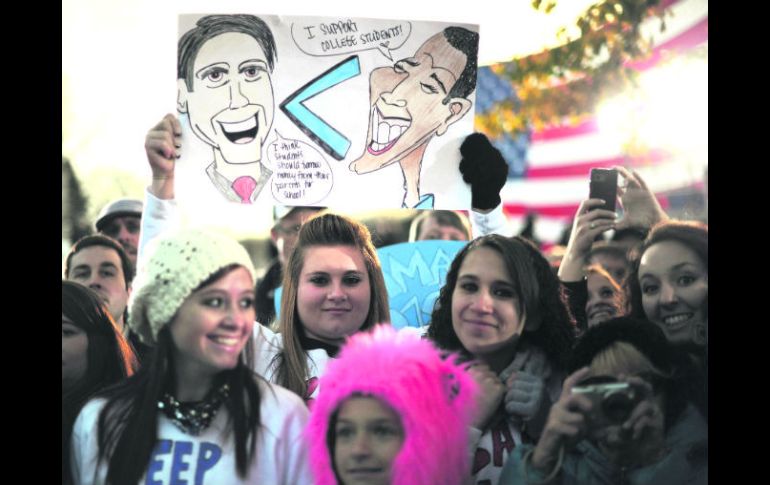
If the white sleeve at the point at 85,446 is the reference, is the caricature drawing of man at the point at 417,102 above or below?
above

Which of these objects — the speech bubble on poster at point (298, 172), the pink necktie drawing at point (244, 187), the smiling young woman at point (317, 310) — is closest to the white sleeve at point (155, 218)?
the pink necktie drawing at point (244, 187)

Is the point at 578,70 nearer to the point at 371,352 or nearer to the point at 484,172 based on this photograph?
the point at 484,172

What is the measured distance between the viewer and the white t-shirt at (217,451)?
3.96 metres

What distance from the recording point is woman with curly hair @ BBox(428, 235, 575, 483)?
4152 mm

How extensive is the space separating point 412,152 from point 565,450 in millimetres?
1416

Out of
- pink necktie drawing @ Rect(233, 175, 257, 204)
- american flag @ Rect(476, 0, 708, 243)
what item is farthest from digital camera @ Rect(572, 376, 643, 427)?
pink necktie drawing @ Rect(233, 175, 257, 204)

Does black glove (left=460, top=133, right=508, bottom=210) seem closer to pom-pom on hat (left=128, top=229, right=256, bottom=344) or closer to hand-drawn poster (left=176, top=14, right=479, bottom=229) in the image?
hand-drawn poster (left=176, top=14, right=479, bottom=229)

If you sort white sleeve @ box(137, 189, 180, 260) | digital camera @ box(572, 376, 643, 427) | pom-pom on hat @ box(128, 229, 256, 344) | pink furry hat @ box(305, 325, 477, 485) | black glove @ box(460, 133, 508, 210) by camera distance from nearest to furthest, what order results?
pink furry hat @ box(305, 325, 477, 485) → pom-pom on hat @ box(128, 229, 256, 344) → digital camera @ box(572, 376, 643, 427) → white sleeve @ box(137, 189, 180, 260) → black glove @ box(460, 133, 508, 210)

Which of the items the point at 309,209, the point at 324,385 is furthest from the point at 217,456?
the point at 309,209

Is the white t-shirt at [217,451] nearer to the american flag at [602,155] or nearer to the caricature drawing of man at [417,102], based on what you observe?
the caricature drawing of man at [417,102]

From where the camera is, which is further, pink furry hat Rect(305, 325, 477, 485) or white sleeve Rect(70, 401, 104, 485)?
white sleeve Rect(70, 401, 104, 485)

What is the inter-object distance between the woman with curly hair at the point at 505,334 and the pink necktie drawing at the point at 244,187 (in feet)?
3.05

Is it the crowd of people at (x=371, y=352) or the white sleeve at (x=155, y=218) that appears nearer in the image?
the crowd of people at (x=371, y=352)

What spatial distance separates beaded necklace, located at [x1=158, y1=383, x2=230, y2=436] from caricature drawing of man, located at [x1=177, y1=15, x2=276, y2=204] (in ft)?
2.83
